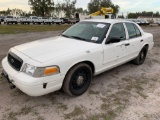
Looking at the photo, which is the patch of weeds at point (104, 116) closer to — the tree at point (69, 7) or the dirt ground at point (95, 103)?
the dirt ground at point (95, 103)

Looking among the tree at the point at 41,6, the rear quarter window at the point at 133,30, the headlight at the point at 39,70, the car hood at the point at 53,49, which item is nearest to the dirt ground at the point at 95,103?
the headlight at the point at 39,70

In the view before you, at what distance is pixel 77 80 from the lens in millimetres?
3711

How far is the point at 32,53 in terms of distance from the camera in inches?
135

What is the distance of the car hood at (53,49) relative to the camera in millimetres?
3281

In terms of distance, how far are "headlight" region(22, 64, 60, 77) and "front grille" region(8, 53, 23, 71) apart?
17 cm

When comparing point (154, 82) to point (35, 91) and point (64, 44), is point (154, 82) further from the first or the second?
point (35, 91)

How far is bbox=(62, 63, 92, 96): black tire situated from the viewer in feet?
11.5

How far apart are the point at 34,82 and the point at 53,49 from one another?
2.91ft

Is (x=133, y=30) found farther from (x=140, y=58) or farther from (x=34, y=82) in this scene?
(x=34, y=82)

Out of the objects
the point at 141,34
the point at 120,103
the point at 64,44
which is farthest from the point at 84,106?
the point at 141,34

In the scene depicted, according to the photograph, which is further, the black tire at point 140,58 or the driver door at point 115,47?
the black tire at point 140,58

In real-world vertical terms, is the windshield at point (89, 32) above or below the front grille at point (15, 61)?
above

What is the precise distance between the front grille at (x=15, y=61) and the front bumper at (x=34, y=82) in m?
0.09

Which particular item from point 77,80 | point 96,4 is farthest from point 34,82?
point 96,4
